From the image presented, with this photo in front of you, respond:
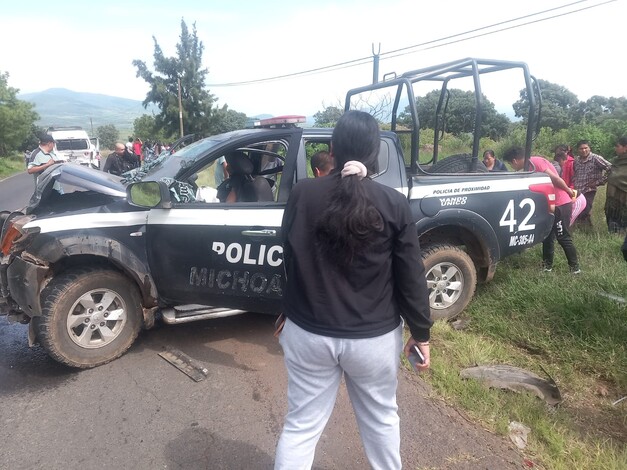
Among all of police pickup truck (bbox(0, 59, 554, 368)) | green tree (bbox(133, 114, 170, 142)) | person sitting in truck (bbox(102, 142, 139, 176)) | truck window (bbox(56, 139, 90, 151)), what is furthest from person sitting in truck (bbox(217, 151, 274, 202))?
green tree (bbox(133, 114, 170, 142))

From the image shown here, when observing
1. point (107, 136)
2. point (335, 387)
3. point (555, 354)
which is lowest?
point (555, 354)

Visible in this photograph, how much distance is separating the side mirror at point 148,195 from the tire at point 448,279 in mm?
2291

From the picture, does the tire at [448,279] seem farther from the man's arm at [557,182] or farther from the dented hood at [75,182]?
the dented hood at [75,182]

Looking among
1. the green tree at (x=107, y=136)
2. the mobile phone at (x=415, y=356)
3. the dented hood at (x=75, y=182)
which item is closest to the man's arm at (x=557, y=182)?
the mobile phone at (x=415, y=356)

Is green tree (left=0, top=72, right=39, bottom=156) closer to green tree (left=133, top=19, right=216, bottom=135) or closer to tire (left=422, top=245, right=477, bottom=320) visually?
green tree (left=133, top=19, right=216, bottom=135)

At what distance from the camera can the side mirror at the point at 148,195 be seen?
3473 mm

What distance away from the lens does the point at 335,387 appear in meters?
1.98

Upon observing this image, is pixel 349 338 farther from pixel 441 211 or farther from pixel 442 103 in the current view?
pixel 442 103

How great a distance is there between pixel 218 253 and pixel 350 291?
1989 mm

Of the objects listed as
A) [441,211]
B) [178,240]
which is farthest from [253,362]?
[441,211]

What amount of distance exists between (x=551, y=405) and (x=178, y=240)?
289 centimetres

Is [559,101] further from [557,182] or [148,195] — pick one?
[148,195]

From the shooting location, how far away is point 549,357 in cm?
387

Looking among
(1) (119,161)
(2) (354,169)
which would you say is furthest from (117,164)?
Answer: (2) (354,169)
